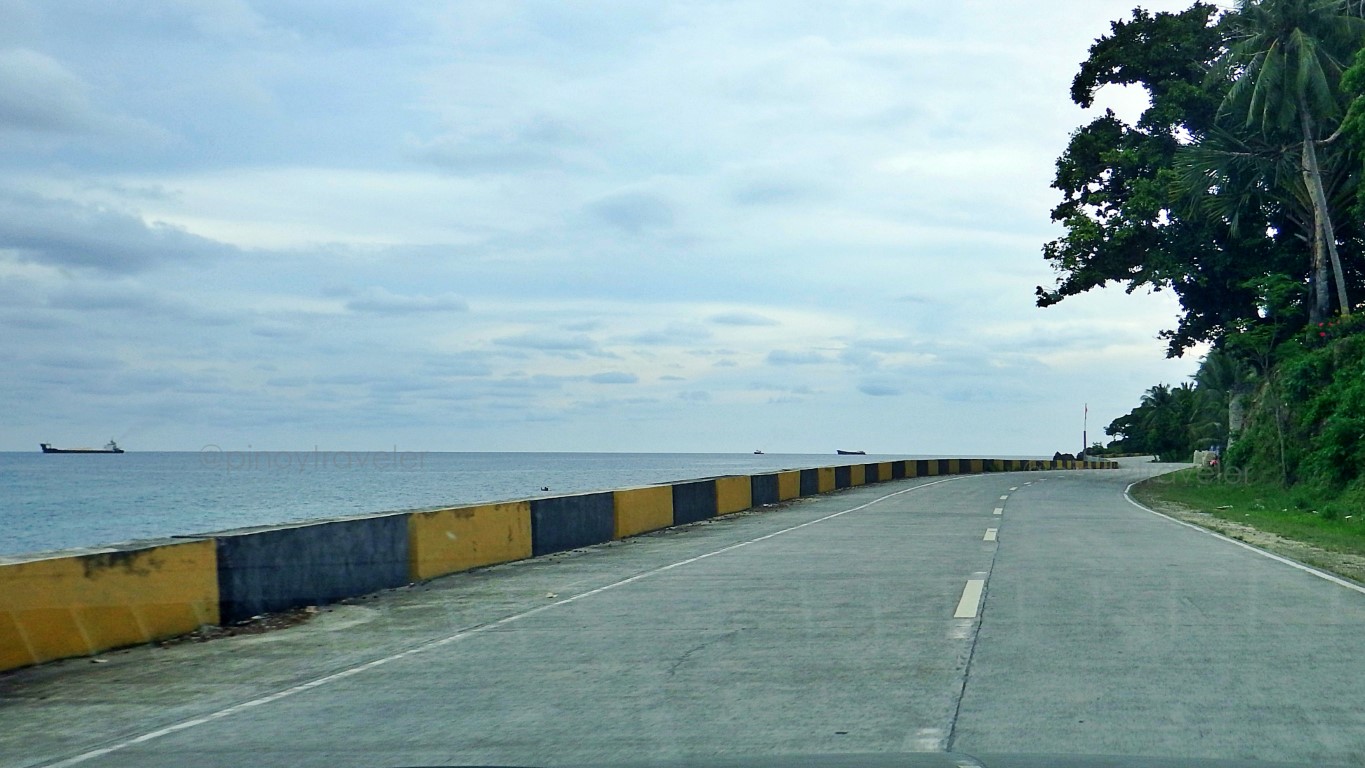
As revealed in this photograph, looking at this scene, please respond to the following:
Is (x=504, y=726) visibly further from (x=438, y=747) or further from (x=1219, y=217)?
(x=1219, y=217)

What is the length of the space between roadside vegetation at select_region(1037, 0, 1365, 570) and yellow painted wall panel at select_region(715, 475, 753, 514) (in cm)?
1039

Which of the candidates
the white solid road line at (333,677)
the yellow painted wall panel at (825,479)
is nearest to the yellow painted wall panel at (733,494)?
the yellow painted wall panel at (825,479)

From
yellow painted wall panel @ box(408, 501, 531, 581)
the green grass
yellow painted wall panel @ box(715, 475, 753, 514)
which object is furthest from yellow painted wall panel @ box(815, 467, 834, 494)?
yellow painted wall panel @ box(408, 501, 531, 581)

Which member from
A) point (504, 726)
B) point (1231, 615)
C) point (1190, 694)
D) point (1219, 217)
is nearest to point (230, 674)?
point (504, 726)

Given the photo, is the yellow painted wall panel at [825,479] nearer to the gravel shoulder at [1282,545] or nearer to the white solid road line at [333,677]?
the gravel shoulder at [1282,545]

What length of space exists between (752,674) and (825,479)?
1161 inches

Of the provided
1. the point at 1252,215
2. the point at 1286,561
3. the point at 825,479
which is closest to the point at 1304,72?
the point at 1252,215

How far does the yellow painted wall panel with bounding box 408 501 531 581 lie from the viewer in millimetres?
13492

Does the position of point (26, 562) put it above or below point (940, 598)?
above

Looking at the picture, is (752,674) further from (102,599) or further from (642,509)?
(642,509)

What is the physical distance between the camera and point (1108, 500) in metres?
29.8

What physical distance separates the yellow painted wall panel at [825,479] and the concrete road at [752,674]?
22.2 metres

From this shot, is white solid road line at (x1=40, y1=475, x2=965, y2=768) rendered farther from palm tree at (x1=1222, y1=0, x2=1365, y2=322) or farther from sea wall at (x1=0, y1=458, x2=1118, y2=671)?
palm tree at (x1=1222, y1=0, x2=1365, y2=322)

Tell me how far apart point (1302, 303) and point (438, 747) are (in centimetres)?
4092
